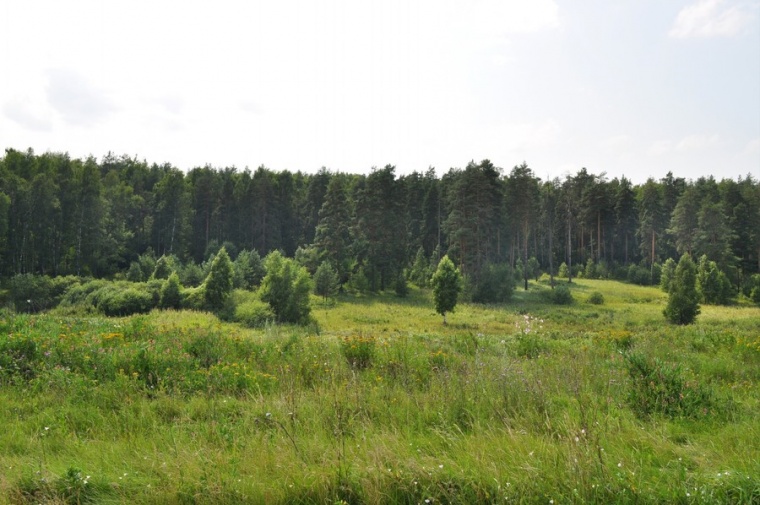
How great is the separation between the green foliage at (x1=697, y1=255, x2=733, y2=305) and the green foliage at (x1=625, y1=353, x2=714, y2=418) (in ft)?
174

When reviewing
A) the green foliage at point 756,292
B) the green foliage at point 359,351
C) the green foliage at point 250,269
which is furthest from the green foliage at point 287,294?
the green foliage at point 756,292

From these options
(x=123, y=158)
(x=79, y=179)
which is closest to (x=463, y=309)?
(x=79, y=179)

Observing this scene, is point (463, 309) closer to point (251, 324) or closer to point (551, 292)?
point (551, 292)

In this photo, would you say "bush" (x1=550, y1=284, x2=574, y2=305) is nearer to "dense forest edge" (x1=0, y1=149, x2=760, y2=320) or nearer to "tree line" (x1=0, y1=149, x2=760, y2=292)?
"dense forest edge" (x1=0, y1=149, x2=760, y2=320)

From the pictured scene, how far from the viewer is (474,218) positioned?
4922 centimetres

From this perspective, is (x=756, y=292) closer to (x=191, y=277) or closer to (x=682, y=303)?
(x=682, y=303)

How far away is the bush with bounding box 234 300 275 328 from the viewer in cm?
3159

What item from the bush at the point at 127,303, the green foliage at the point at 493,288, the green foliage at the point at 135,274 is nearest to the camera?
the bush at the point at 127,303

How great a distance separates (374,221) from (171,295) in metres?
25.9

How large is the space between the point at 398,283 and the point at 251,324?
23564 mm

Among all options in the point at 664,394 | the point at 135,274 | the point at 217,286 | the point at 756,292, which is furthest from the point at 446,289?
the point at 756,292

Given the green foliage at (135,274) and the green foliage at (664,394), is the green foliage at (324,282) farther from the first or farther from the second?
the green foliage at (664,394)

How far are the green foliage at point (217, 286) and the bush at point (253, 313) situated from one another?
2.27 metres

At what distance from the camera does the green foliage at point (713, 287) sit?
4834 cm
